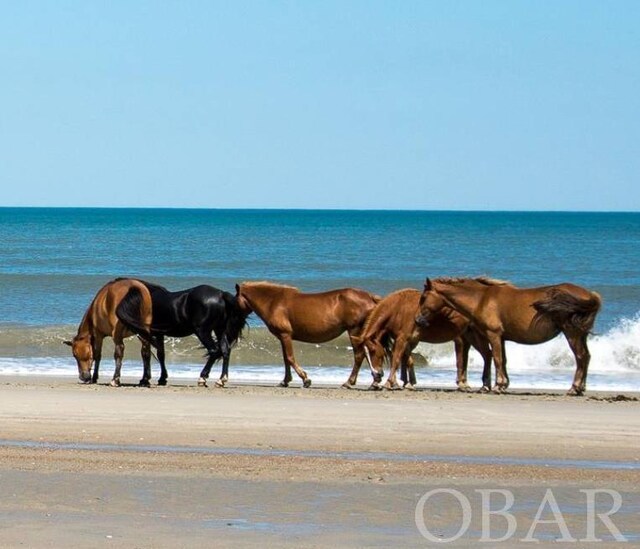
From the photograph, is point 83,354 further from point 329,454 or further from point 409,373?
point 329,454

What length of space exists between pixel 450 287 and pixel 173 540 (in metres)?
9.18

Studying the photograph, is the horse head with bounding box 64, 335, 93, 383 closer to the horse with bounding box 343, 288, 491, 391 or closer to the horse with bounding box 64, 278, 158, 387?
the horse with bounding box 64, 278, 158, 387

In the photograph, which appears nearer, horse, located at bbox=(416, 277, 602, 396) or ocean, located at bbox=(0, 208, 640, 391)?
horse, located at bbox=(416, 277, 602, 396)

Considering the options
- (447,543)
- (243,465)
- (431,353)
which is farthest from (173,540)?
(431,353)

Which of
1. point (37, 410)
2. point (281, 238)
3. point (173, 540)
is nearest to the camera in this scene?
point (173, 540)

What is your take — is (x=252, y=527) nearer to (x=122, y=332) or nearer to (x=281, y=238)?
(x=122, y=332)

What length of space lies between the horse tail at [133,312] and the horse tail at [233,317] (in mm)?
1007

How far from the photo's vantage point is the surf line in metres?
10.9

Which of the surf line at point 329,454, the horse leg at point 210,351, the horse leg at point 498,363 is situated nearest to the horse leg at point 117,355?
the horse leg at point 210,351

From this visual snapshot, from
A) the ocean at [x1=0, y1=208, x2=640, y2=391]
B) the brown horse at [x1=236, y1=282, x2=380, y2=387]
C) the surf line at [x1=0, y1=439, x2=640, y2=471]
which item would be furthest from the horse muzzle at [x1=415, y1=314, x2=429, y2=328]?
the surf line at [x1=0, y1=439, x2=640, y2=471]

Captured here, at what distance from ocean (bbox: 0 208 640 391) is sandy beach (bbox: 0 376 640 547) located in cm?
432

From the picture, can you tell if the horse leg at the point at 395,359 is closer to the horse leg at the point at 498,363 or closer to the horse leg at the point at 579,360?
the horse leg at the point at 498,363

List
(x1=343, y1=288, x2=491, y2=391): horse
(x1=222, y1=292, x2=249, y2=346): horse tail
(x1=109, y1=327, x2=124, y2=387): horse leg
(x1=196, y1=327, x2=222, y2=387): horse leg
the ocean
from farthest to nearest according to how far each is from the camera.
Result: the ocean
(x1=222, y1=292, x2=249, y2=346): horse tail
(x1=196, y1=327, x2=222, y2=387): horse leg
(x1=343, y1=288, x2=491, y2=391): horse
(x1=109, y1=327, x2=124, y2=387): horse leg

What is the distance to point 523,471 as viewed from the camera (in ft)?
34.3
